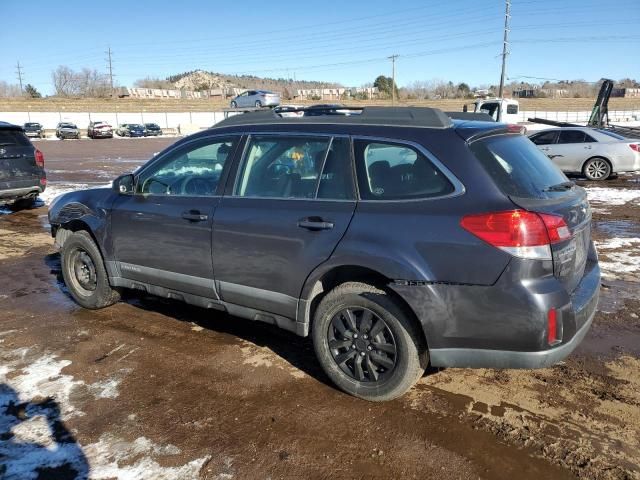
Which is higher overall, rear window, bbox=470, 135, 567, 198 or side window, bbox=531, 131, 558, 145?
rear window, bbox=470, 135, 567, 198

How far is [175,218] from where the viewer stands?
13.7ft

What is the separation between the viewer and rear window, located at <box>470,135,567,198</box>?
9.87ft

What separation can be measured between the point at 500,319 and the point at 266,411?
158 cm

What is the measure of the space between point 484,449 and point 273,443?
120 centimetres

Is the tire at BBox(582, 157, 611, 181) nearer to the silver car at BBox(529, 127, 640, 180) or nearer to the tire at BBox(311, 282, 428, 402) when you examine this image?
the silver car at BBox(529, 127, 640, 180)

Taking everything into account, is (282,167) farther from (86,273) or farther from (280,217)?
(86,273)

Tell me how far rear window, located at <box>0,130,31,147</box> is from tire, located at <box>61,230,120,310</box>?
5.93 metres

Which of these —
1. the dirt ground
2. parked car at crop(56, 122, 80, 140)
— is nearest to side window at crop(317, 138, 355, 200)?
the dirt ground

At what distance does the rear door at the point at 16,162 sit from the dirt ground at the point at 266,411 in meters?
5.90

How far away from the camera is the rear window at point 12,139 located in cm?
978

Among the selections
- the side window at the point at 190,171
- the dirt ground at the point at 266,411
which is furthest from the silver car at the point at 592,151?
the side window at the point at 190,171

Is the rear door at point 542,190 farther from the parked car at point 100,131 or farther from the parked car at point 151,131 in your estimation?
the parked car at point 151,131

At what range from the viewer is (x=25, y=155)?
397 inches

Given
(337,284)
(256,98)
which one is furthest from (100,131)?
(337,284)
